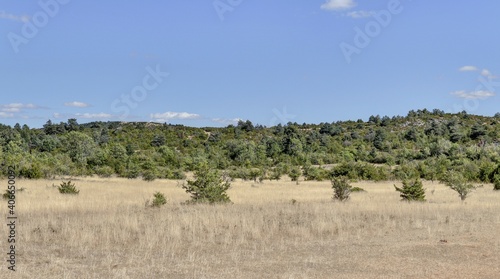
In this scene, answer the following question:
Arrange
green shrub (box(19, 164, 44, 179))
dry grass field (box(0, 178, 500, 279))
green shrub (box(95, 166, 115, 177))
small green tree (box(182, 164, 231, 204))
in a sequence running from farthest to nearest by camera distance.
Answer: green shrub (box(95, 166, 115, 177)), green shrub (box(19, 164, 44, 179)), small green tree (box(182, 164, 231, 204)), dry grass field (box(0, 178, 500, 279))

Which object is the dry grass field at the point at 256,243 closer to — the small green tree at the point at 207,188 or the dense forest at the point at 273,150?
the small green tree at the point at 207,188

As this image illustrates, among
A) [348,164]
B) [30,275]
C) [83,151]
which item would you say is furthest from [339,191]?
[83,151]

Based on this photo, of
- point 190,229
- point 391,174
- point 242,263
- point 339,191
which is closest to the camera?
point 242,263

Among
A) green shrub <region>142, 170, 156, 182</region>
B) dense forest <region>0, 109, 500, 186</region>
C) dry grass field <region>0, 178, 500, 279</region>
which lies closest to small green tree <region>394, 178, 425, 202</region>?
dry grass field <region>0, 178, 500, 279</region>

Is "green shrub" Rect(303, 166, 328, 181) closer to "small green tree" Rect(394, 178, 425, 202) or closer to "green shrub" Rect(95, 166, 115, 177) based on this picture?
"green shrub" Rect(95, 166, 115, 177)

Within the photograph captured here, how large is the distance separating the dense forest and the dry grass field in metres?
16.9

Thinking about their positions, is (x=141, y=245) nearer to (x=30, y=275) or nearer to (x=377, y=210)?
(x=30, y=275)

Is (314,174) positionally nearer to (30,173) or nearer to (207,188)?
(30,173)

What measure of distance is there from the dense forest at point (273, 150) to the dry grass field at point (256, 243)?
16.9 metres

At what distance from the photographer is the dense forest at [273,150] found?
162 feet

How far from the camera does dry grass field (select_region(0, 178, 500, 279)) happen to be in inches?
371

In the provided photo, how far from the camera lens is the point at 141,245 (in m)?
11.9

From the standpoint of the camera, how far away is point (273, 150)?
81.1m

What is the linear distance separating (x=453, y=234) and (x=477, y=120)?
101 meters
